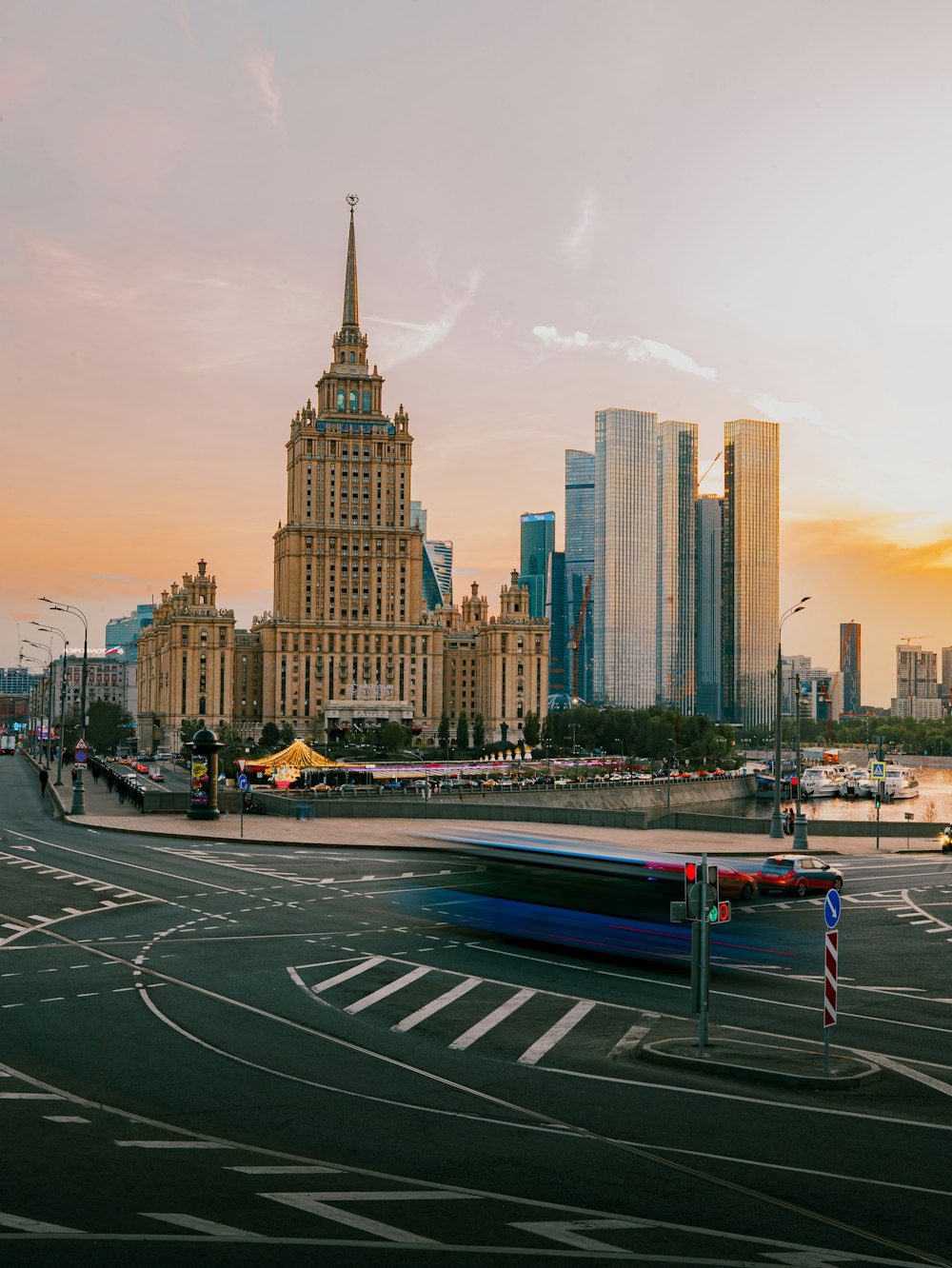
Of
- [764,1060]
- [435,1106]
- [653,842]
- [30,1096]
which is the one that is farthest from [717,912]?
[653,842]

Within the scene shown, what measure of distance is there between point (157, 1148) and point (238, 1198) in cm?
199

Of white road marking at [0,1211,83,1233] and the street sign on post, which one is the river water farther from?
white road marking at [0,1211,83,1233]

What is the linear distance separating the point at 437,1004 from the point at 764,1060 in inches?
240

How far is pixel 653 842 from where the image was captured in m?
52.8

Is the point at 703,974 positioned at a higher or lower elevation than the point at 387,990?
higher

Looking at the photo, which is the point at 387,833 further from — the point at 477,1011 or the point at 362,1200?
the point at 362,1200

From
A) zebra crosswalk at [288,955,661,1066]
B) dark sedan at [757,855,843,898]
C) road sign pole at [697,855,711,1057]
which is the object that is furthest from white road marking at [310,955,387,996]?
dark sedan at [757,855,843,898]

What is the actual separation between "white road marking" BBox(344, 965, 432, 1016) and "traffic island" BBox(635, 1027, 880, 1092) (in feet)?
16.9

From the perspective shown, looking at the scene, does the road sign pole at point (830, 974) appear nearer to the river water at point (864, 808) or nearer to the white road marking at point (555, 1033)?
the white road marking at point (555, 1033)

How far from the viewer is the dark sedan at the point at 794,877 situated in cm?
3684

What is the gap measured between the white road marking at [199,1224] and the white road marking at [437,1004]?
7.98m

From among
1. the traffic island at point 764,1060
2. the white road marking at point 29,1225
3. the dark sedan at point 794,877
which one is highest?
the white road marking at point 29,1225

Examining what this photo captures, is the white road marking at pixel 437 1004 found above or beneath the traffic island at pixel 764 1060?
beneath

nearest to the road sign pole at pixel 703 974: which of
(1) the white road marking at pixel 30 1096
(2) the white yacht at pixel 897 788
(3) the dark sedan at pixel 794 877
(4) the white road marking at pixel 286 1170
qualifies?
(4) the white road marking at pixel 286 1170
